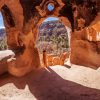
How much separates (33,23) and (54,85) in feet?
9.61

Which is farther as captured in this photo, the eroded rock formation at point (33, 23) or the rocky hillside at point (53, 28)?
the rocky hillside at point (53, 28)

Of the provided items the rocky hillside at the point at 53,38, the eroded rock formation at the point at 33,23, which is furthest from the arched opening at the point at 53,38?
the eroded rock formation at the point at 33,23

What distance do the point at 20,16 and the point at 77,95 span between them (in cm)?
382

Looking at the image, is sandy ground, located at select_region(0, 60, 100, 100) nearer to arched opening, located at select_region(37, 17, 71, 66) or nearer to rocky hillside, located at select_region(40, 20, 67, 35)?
arched opening, located at select_region(37, 17, 71, 66)

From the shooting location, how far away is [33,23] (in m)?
8.79

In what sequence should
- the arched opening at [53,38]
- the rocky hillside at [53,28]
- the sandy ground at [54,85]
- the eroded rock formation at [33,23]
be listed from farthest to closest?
the rocky hillside at [53,28] → the arched opening at [53,38] → the eroded rock formation at [33,23] → the sandy ground at [54,85]

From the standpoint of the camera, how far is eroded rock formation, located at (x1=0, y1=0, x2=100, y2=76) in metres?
8.20

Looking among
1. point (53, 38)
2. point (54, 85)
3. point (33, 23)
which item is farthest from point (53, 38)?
point (54, 85)

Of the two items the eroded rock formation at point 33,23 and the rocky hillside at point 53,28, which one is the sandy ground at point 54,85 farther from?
the rocky hillside at point 53,28

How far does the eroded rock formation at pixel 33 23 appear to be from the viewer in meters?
8.20

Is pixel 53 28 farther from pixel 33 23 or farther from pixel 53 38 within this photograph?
pixel 33 23

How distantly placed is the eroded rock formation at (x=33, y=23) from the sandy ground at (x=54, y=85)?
1.82 ft

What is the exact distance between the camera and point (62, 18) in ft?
31.6

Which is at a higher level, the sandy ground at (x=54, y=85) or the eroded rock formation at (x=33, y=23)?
the eroded rock formation at (x=33, y=23)
